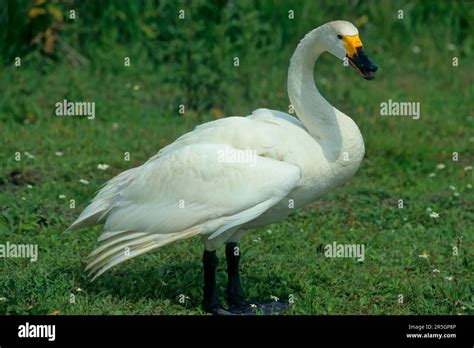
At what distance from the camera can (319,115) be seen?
6.79 metres

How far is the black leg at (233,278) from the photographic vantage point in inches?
270

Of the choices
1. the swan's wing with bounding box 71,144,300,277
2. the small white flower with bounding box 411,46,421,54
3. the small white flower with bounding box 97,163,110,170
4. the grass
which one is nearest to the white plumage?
the swan's wing with bounding box 71,144,300,277

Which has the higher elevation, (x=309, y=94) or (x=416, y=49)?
(x=416, y=49)

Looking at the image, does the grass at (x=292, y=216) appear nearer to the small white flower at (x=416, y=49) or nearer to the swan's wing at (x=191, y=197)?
the small white flower at (x=416, y=49)

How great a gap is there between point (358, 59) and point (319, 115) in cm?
49

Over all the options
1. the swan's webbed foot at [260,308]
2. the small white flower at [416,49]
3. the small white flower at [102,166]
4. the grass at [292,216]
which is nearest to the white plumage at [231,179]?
the swan's webbed foot at [260,308]

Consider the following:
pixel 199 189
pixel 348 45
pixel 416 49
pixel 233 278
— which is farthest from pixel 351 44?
pixel 416 49

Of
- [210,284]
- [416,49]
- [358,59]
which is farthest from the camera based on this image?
[416,49]

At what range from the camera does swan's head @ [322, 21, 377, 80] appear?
21.2 ft

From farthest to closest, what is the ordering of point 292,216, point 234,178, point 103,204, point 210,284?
point 292,216, point 103,204, point 210,284, point 234,178

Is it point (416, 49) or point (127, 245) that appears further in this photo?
point (416, 49)

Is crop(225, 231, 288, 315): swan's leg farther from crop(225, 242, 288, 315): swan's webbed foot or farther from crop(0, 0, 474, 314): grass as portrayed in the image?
crop(0, 0, 474, 314): grass

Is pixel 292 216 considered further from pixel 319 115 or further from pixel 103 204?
pixel 103 204
